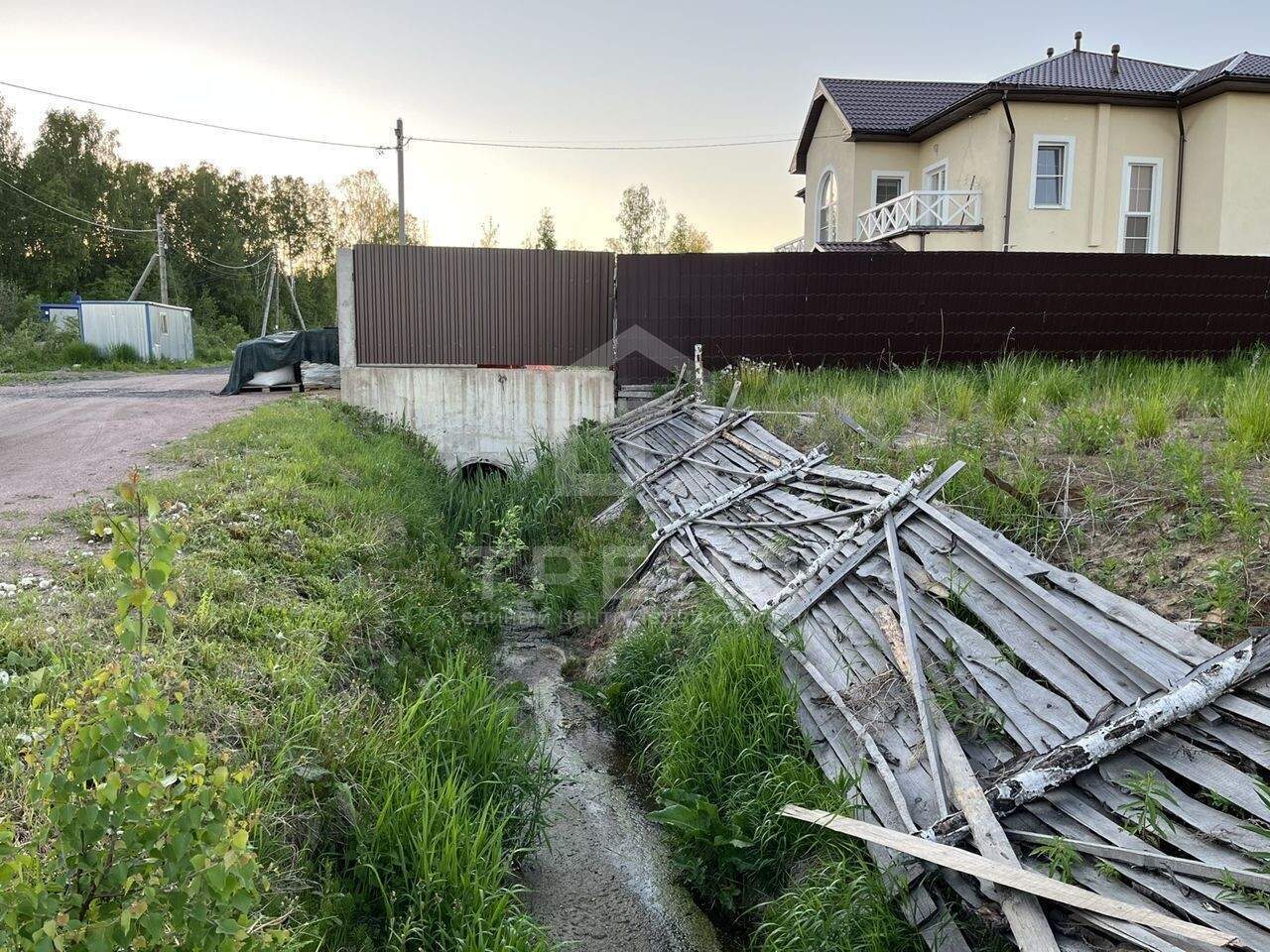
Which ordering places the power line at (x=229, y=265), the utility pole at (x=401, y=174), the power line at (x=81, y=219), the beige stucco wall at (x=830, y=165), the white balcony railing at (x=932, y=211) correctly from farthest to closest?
1. the power line at (x=229, y=265)
2. the power line at (x=81, y=219)
3. the utility pole at (x=401, y=174)
4. the beige stucco wall at (x=830, y=165)
5. the white balcony railing at (x=932, y=211)

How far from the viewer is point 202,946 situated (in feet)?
6.32

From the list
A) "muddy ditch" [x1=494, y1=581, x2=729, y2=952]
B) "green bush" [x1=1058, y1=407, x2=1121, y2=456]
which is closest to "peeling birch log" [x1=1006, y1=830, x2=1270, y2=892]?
"muddy ditch" [x1=494, y1=581, x2=729, y2=952]

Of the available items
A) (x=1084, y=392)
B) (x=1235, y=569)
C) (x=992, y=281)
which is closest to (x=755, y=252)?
(x=992, y=281)

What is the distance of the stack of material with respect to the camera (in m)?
2.74

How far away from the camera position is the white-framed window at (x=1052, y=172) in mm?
15930

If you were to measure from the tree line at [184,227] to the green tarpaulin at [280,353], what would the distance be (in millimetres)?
15322

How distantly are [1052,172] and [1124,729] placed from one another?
1595 centimetres

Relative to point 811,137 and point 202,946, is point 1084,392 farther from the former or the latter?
point 811,137

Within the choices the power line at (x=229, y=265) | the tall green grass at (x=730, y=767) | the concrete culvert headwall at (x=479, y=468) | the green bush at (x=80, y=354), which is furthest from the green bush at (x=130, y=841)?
the power line at (x=229, y=265)

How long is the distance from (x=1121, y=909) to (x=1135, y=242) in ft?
57.0

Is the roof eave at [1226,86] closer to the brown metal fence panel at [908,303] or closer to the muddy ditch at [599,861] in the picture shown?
the brown metal fence panel at [908,303]

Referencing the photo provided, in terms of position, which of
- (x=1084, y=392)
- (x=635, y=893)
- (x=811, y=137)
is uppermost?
(x=811, y=137)

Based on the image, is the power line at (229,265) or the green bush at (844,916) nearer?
the green bush at (844,916)

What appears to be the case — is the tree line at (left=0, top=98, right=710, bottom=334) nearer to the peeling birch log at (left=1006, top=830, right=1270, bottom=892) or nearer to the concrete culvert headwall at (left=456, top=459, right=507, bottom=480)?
the concrete culvert headwall at (left=456, top=459, right=507, bottom=480)
